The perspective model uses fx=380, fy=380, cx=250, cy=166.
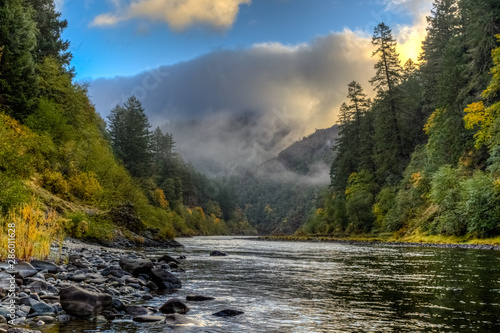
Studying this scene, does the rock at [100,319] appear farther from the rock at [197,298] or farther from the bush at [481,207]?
the bush at [481,207]

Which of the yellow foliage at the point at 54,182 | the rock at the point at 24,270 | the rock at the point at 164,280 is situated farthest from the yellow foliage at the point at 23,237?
the yellow foliage at the point at 54,182

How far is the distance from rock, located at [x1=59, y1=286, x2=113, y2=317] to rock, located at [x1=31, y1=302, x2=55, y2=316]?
0.98 ft

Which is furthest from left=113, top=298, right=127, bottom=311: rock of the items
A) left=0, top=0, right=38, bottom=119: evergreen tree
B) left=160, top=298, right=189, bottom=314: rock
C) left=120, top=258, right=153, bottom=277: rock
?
left=0, top=0, right=38, bottom=119: evergreen tree

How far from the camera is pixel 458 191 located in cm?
4494

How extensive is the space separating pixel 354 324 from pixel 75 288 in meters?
6.58

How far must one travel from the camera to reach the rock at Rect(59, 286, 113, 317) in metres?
8.62

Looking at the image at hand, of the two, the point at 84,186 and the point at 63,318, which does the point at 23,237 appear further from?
the point at 84,186

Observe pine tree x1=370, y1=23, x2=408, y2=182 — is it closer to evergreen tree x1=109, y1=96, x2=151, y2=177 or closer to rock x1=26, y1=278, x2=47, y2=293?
evergreen tree x1=109, y1=96, x2=151, y2=177

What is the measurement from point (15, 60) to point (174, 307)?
3514 cm

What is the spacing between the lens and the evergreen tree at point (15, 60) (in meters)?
34.2

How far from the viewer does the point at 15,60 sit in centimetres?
3534

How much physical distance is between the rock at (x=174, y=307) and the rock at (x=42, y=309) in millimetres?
2545

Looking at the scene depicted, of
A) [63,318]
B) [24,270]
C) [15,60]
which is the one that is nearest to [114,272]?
[24,270]

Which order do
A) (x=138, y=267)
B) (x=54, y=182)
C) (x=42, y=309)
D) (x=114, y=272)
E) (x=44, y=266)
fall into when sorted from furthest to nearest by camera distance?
(x=54, y=182) < (x=138, y=267) < (x=114, y=272) < (x=44, y=266) < (x=42, y=309)
